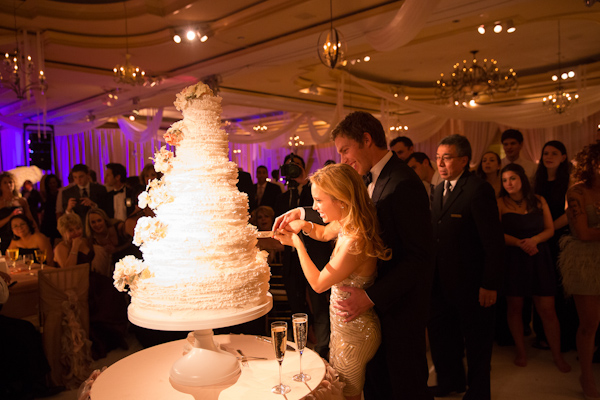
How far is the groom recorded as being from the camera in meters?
1.88

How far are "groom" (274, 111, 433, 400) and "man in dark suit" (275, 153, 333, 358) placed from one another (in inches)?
69.4

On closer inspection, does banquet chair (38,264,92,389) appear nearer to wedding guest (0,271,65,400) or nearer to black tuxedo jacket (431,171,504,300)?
wedding guest (0,271,65,400)

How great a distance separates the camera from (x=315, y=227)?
2217mm

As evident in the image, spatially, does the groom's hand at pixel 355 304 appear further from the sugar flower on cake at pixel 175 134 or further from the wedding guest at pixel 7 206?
the wedding guest at pixel 7 206

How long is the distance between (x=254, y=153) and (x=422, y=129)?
31.9 feet

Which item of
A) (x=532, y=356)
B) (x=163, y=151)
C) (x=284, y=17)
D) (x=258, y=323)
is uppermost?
(x=284, y=17)

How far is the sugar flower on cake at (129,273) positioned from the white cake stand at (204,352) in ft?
0.37

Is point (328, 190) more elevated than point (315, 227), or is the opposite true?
point (328, 190)

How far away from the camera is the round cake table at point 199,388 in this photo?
5.16ft

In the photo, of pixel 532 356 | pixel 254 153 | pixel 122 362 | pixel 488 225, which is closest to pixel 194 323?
pixel 122 362

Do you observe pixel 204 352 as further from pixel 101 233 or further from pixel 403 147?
pixel 101 233

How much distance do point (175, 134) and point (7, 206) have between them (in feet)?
15.8

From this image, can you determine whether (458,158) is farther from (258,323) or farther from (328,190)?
(258,323)

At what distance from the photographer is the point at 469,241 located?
2947mm
